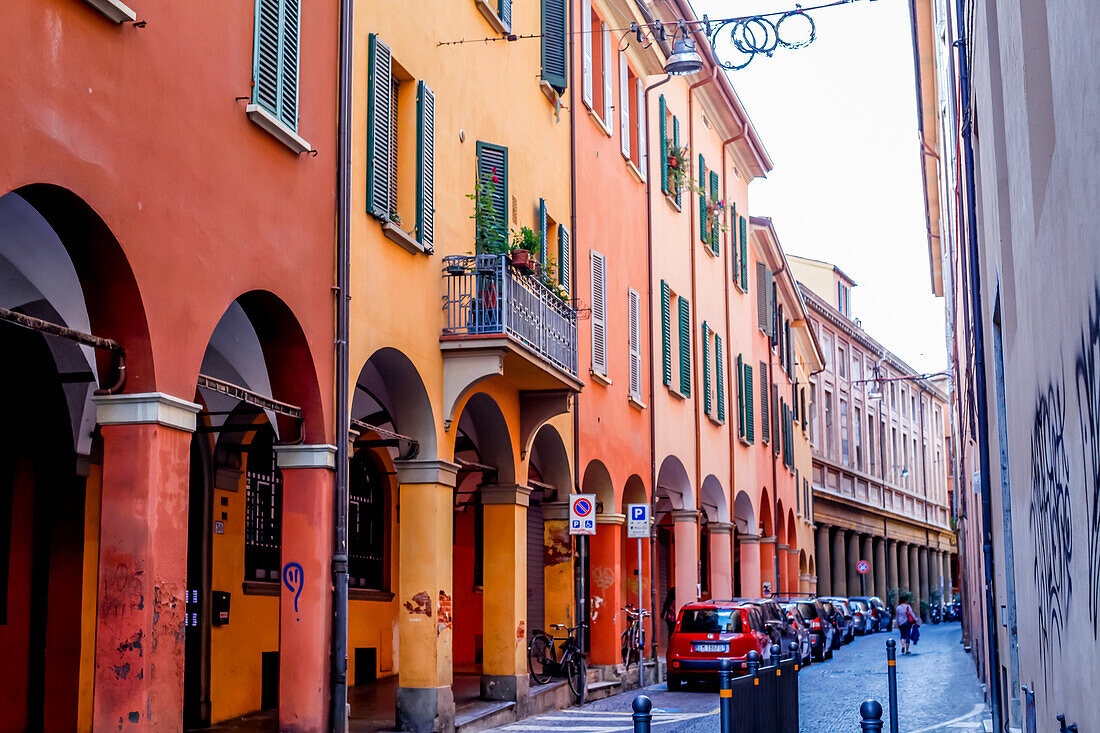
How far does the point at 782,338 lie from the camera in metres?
44.4

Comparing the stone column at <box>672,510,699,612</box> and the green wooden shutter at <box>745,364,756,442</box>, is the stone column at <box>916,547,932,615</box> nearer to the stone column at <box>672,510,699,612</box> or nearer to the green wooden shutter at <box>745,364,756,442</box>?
the green wooden shutter at <box>745,364,756,442</box>

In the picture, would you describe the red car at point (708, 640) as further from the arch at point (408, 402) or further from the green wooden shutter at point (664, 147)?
the green wooden shutter at point (664, 147)

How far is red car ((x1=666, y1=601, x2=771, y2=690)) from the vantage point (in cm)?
2258

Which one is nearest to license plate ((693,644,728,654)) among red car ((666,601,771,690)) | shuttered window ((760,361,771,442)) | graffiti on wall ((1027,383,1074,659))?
red car ((666,601,771,690))

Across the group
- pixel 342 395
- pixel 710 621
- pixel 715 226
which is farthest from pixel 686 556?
pixel 342 395

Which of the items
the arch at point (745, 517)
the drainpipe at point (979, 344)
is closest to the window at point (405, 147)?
Answer: the drainpipe at point (979, 344)

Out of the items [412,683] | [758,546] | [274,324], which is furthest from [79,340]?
[758,546]

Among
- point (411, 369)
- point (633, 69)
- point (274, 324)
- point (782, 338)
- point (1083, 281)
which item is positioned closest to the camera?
point (1083, 281)

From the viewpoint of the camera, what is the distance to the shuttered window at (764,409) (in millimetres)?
38531

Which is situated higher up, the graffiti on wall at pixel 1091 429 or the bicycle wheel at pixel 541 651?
the graffiti on wall at pixel 1091 429

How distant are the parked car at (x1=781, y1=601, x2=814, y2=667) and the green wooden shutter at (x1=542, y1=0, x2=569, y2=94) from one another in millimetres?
12673

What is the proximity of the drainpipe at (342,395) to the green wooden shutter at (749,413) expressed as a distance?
76.6ft

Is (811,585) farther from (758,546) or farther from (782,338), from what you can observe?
(758,546)

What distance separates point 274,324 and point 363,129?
2.73m
